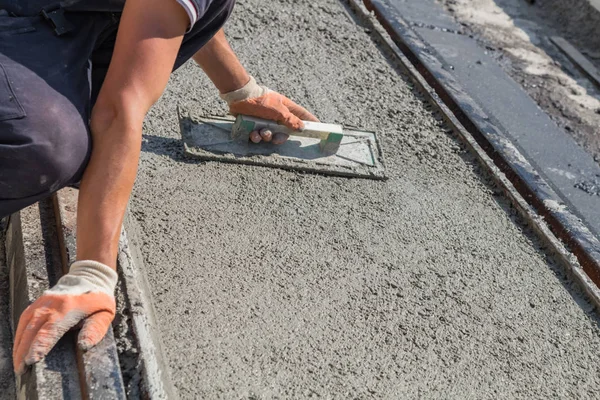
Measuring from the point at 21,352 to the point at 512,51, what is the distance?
177 inches

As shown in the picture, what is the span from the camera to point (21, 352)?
177cm

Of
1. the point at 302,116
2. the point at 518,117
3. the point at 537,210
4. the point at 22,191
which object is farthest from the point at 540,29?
the point at 22,191

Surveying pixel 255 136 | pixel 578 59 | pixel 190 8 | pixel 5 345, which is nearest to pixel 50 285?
pixel 5 345

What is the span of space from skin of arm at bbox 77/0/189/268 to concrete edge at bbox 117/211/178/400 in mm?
188

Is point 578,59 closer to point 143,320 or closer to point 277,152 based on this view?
point 277,152

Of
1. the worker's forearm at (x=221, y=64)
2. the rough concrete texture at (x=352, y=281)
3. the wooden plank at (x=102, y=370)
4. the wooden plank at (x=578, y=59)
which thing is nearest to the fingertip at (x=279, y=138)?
the rough concrete texture at (x=352, y=281)

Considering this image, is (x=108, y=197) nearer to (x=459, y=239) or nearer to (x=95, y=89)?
(x=95, y=89)

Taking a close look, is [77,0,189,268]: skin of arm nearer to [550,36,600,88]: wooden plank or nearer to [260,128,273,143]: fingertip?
[260,128,273,143]: fingertip

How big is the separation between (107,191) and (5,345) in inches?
24.0

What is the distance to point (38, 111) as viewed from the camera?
189 centimetres

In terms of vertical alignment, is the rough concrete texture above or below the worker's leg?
below

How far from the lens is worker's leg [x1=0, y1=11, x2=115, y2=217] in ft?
6.12

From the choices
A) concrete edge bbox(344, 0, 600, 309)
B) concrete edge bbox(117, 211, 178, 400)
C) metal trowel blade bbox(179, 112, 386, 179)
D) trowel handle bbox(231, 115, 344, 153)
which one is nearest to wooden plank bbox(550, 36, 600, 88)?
concrete edge bbox(344, 0, 600, 309)

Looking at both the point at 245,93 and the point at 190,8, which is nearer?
the point at 190,8
